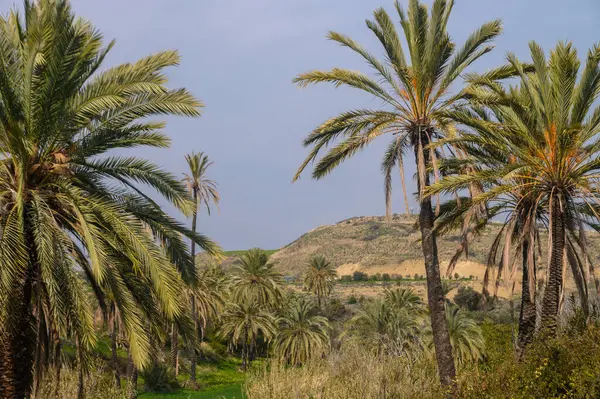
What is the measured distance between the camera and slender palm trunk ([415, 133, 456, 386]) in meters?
16.1

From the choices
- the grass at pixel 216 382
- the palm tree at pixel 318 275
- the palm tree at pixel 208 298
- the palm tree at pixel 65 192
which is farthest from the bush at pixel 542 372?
the palm tree at pixel 318 275

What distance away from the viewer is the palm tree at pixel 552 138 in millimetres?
15250

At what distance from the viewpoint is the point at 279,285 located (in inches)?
2237

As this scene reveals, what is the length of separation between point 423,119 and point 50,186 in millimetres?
10100

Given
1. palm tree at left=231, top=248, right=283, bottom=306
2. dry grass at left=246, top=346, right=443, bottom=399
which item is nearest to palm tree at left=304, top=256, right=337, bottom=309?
palm tree at left=231, top=248, right=283, bottom=306

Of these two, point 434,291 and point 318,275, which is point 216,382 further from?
point 434,291

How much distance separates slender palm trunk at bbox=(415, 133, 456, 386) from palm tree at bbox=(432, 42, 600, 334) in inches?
44.9

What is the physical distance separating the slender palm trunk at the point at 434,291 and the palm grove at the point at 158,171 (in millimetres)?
42

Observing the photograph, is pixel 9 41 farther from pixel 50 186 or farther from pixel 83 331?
pixel 83 331

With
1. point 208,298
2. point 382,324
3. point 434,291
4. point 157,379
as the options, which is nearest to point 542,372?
point 434,291

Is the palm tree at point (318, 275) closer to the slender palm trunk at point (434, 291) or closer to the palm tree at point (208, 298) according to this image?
the palm tree at point (208, 298)

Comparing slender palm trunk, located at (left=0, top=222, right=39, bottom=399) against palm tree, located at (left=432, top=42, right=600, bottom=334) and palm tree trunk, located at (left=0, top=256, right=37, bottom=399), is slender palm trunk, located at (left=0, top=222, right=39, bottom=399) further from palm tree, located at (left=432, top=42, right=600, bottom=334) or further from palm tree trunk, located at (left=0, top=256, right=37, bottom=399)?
palm tree, located at (left=432, top=42, right=600, bottom=334)

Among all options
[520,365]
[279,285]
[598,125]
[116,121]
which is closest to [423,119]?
[598,125]

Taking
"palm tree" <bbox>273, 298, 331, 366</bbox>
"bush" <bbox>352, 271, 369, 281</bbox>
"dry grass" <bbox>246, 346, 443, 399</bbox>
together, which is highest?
"bush" <bbox>352, 271, 369, 281</bbox>
